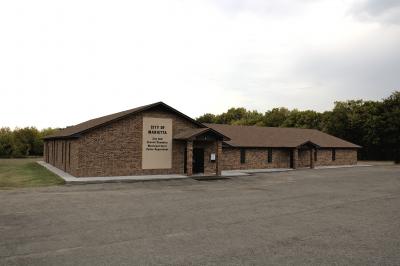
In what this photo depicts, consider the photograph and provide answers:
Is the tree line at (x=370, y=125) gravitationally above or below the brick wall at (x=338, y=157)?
above

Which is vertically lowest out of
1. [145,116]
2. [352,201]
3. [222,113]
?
[352,201]

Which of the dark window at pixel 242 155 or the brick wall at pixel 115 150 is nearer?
the brick wall at pixel 115 150

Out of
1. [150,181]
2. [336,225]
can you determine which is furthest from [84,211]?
[150,181]

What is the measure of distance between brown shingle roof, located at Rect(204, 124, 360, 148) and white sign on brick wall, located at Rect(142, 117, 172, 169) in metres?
8.37

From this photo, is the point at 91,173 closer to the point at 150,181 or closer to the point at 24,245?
the point at 150,181

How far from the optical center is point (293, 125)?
8162 cm

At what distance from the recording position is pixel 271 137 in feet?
132

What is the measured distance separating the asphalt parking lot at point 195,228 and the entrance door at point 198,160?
10960 millimetres

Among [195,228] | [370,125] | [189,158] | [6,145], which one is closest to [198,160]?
[189,158]

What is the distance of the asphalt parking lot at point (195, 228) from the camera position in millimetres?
7652

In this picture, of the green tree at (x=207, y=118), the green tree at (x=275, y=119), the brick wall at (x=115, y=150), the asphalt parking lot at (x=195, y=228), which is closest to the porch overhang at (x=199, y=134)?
the brick wall at (x=115, y=150)

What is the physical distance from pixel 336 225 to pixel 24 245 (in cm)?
892

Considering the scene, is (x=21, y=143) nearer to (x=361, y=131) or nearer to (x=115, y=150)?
(x=115, y=150)

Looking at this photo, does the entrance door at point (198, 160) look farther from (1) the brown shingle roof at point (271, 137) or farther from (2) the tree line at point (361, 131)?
(2) the tree line at point (361, 131)
